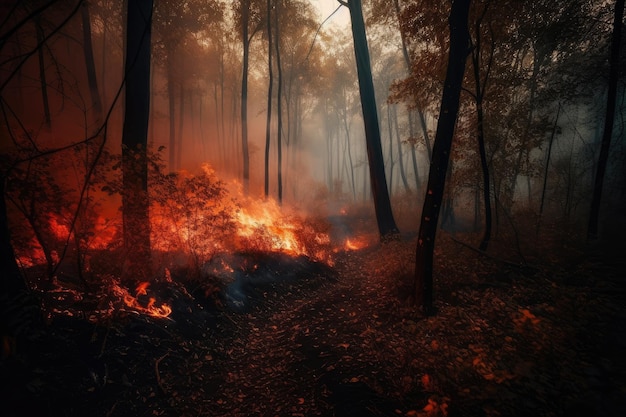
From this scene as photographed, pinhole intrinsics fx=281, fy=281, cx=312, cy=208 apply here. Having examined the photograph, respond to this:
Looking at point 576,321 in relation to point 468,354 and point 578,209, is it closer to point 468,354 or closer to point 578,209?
point 468,354

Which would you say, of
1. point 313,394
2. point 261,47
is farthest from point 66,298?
point 261,47

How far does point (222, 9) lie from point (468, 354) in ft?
77.5

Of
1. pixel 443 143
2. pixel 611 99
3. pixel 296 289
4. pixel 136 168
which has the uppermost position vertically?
pixel 611 99

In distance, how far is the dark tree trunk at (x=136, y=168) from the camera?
6156 mm

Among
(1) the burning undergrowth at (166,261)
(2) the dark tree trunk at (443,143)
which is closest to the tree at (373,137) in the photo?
(1) the burning undergrowth at (166,261)

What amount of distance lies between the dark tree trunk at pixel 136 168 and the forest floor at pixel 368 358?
1.61 meters

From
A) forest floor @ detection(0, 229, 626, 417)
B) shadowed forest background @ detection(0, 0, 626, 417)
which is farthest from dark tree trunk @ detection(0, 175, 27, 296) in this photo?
forest floor @ detection(0, 229, 626, 417)

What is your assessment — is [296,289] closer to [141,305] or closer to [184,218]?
[184,218]

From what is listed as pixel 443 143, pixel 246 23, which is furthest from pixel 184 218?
pixel 246 23

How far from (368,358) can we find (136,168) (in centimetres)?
604

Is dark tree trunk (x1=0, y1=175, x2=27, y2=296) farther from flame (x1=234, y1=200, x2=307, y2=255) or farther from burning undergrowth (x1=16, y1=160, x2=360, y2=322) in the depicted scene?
flame (x1=234, y1=200, x2=307, y2=255)

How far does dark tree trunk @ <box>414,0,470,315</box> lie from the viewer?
18.5 ft

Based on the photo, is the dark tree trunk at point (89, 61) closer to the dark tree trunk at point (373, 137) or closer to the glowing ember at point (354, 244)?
the dark tree trunk at point (373, 137)

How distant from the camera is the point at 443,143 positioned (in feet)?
19.1
